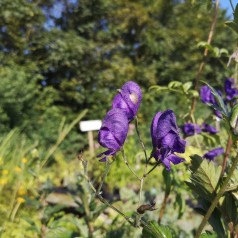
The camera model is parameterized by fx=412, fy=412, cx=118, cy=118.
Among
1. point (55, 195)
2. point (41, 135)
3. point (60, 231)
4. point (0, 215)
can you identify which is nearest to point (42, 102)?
point (41, 135)

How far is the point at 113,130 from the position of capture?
2.69 feet

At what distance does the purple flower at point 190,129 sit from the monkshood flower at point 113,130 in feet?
2.83

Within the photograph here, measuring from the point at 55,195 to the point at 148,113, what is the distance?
4.66 m

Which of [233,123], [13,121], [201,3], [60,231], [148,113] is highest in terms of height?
[201,3]

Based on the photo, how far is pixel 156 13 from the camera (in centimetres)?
1247

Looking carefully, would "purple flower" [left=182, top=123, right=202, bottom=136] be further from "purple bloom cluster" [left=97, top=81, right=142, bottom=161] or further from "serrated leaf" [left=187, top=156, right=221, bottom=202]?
"purple bloom cluster" [left=97, top=81, right=142, bottom=161]

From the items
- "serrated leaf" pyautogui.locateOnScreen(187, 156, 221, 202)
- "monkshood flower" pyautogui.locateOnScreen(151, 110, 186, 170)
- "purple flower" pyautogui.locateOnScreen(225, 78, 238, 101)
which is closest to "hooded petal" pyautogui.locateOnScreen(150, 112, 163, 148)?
"monkshood flower" pyautogui.locateOnScreen(151, 110, 186, 170)

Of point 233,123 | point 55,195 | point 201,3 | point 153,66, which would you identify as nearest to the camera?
point 233,123

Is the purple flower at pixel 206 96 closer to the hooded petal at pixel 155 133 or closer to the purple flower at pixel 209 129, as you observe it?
the purple flower at pixel 209 129

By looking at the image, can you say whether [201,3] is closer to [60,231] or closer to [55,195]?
[60,231]

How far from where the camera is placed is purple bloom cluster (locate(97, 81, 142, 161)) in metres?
0.82

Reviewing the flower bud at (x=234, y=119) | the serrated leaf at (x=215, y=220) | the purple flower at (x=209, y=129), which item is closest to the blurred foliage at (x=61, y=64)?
the purple flower at (x=209, y=129)

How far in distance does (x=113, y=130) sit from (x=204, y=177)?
0.82ft

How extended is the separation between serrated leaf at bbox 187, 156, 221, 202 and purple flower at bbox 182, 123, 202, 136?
716 millimetres
